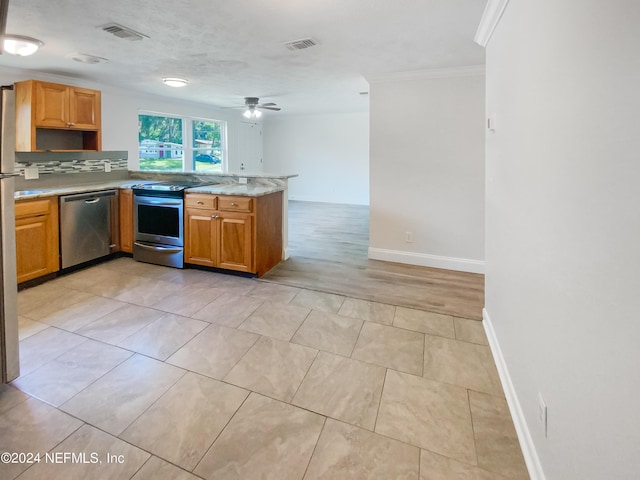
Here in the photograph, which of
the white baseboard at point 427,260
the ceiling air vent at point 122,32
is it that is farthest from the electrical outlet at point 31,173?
the white baseboard at point 427,260

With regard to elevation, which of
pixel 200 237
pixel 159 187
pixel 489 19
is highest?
pixel 489 19

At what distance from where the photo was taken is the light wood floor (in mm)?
3250

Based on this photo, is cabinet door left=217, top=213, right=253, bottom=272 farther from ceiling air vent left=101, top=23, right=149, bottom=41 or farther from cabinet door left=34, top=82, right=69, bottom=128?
cabinet door left=34, top=82, right=69, bottom=128

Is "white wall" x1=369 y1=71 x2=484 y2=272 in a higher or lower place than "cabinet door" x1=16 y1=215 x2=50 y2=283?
higher

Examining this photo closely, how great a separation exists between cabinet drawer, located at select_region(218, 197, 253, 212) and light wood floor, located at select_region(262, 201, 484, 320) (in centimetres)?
80

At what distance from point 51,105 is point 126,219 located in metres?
1.43

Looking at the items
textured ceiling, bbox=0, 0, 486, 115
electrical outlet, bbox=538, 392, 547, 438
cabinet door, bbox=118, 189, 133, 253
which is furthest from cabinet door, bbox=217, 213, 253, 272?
electrical outlet, bbox=538, 392, 547, 438

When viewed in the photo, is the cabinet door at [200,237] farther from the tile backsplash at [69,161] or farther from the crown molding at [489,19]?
the crown molding at [489,19]

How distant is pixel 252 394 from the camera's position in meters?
1.95

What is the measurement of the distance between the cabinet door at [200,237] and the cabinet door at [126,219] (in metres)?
0.91

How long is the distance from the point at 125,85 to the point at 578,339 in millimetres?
5796

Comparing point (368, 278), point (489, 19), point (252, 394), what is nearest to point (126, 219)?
point (368, 278)

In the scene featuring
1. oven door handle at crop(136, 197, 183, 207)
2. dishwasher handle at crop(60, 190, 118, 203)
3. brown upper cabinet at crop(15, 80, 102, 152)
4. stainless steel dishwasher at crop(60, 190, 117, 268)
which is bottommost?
stainless steel dishwasher at crop(60, 190, 117, 268)

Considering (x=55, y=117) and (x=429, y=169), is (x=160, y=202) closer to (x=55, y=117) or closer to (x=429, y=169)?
(x=55, y=117)
